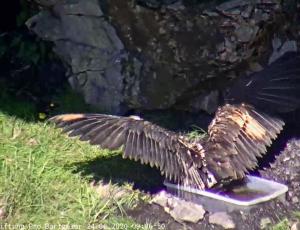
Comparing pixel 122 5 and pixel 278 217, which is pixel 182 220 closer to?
pixel 278 217

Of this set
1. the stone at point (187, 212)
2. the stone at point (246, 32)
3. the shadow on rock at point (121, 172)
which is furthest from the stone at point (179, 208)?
the stone at point (246, 32)

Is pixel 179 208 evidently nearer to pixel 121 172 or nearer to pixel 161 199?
pixel 161 199

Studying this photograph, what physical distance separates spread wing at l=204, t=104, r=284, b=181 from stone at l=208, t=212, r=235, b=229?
23 cm

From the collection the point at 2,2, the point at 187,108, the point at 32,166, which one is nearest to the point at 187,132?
the point at 187,108

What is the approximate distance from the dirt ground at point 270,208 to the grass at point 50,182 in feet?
0.43

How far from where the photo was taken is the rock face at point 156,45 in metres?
5.30

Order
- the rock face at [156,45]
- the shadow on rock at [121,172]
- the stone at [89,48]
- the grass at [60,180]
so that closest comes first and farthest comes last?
the grass at [60,180]
the shadow on rock at [121,172]
the rock face at [156,45]
the stone at [89,48]

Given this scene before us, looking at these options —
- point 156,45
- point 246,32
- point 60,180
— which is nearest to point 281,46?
point 246,32

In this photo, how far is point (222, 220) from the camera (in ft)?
15.1

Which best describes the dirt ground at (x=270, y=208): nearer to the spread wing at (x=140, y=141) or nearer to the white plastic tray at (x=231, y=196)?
the white plastic tray at (x=231, y=196)

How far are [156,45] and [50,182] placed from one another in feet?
4.49

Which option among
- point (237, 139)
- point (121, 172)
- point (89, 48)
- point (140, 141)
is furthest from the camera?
point (89, 48)

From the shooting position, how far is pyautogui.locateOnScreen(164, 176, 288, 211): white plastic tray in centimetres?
463

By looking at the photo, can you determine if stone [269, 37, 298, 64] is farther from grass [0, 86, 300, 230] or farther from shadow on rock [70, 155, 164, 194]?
shadow on rock [70, 155, 164, 194]
